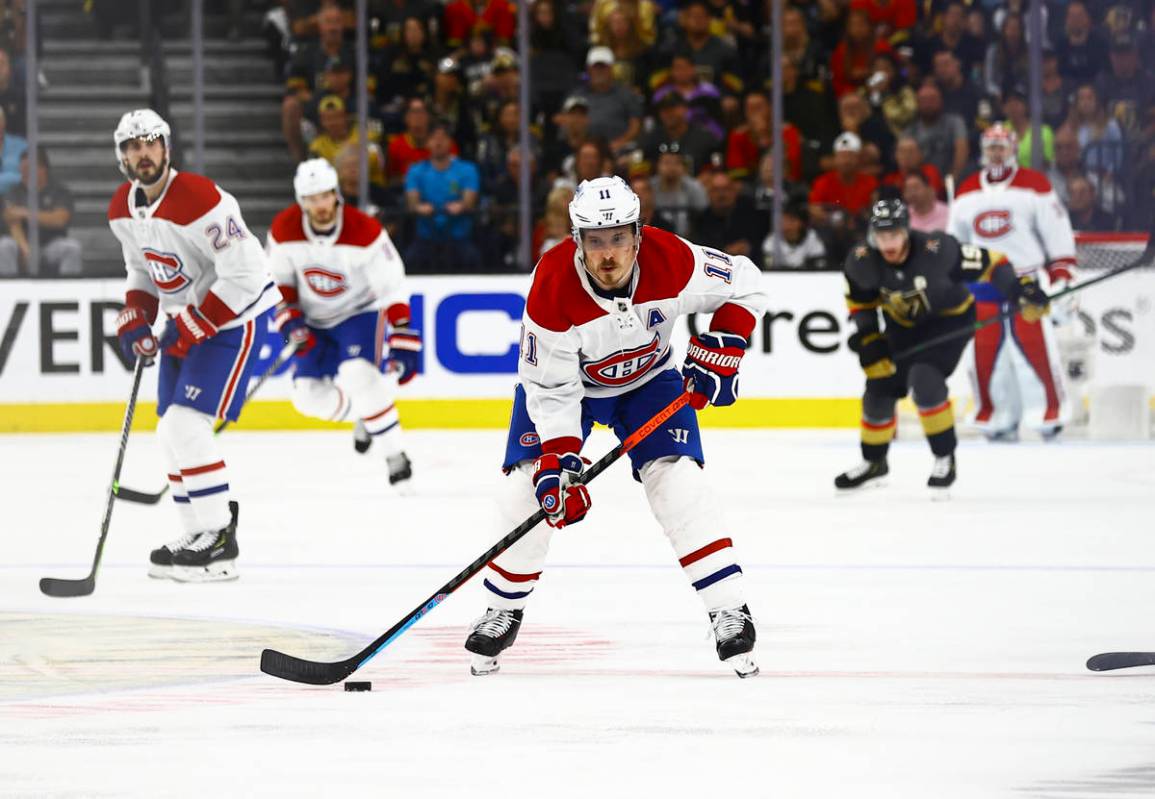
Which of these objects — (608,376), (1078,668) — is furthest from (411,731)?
(1078,668)

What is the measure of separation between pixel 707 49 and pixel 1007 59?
1.56 metres

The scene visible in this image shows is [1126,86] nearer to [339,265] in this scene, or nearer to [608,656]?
[339,265]

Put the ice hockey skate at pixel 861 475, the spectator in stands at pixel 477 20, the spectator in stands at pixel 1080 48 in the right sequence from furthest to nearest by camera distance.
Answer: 1. the spectator in stands at pixel 477 20
2. the spectator in stands at pixel 1080 48
3. the ice hockey skate at pixel 861 475

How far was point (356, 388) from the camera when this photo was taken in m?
7.80

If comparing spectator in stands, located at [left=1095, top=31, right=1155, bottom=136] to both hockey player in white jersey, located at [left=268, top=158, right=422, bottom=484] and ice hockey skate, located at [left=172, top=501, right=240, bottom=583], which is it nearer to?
hockey player in white jersey, located at [left=268, top=158, right=422, bottom=484]

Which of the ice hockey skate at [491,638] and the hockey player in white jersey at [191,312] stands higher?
the hockey player in white jersey at [191,312]

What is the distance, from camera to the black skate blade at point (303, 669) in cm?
392

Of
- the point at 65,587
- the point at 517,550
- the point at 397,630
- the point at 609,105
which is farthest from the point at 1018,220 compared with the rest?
the point at 397,630

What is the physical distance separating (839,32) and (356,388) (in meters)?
3.90

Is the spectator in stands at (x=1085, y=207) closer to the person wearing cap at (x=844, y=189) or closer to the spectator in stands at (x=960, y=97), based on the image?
the spectator in stands at (x=960, y=97)

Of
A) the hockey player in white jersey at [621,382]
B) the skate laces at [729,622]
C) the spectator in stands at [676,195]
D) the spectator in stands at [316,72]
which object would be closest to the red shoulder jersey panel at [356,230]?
the spectator in stands at [316,72]

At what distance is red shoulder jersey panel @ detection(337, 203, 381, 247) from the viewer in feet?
25.2

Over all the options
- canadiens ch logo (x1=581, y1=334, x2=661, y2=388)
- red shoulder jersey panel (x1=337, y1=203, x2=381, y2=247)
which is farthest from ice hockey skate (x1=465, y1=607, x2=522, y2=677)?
red shoulder jersey panel (x1=337, y1=203, x2=381, y2=247)

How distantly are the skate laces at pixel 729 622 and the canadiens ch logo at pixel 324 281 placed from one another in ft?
13.0
